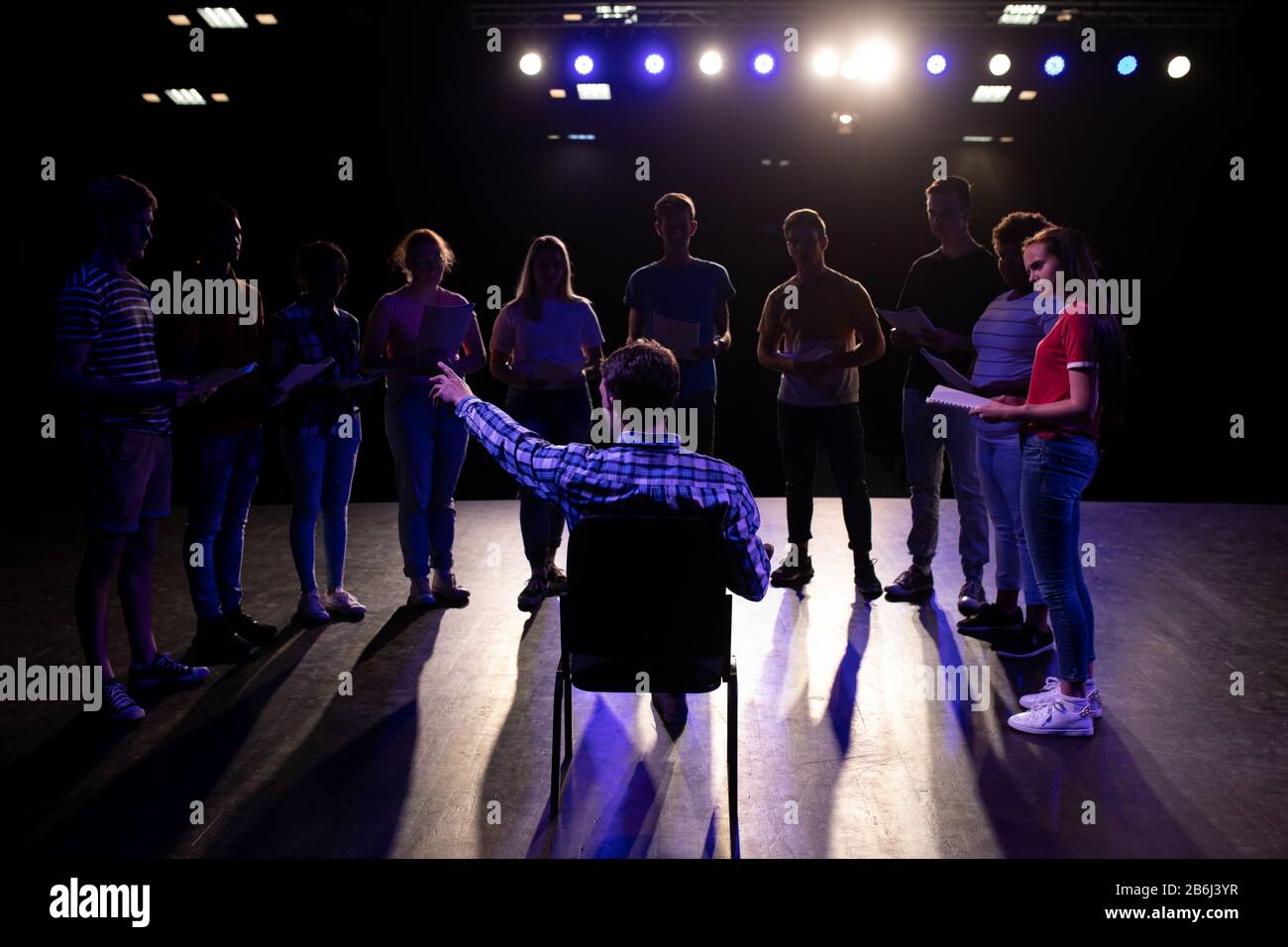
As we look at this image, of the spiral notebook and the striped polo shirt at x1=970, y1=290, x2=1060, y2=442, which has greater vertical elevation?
the striped polo shirt at x1=970, y1=290, x2=1060, y2=442

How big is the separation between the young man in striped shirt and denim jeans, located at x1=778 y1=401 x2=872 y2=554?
242 centimetres

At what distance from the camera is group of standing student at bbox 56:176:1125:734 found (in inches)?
115

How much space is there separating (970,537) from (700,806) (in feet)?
6.76

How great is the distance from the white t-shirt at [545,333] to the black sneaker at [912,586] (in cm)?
166

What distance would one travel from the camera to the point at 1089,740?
9.62 ft

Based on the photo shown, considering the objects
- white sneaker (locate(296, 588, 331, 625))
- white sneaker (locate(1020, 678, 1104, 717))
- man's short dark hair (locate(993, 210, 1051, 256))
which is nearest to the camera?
white sneaker (locate(1020, 678, 1104, 717))

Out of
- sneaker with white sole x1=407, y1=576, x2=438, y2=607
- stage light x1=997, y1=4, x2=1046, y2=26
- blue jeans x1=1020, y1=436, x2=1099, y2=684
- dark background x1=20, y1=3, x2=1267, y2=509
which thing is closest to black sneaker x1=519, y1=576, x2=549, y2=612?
sneaker with white sole x1=407, y1=576, x2=438, y2=607

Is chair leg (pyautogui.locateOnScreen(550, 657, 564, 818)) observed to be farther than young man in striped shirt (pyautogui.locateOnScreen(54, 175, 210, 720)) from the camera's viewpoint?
No

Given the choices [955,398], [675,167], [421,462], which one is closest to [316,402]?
[421,462]

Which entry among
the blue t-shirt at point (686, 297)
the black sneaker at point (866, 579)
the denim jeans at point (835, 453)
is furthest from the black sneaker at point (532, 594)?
the black sneaker at point (866, 579)

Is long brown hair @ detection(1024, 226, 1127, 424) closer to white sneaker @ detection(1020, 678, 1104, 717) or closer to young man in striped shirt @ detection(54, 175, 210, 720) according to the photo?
white sneaker @ detection(1020, 678, 1104, 717)
